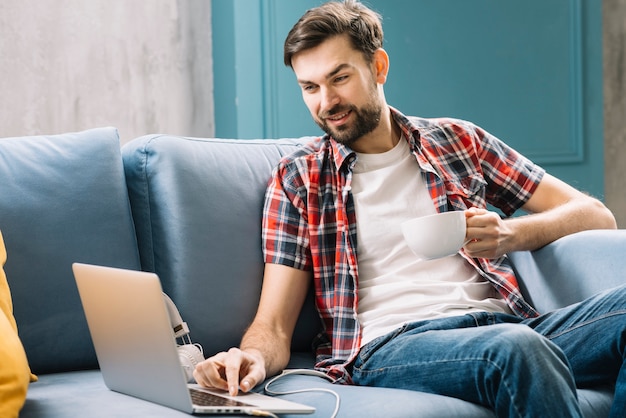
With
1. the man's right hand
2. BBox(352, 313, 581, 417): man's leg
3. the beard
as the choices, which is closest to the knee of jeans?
BBox(352, 313, 581, 417): man's leg

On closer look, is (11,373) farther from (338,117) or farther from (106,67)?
(106,67)

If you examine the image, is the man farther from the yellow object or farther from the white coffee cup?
the yellow object

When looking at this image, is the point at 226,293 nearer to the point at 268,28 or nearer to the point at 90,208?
the point at 90,208

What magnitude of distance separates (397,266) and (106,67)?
5.01 feet

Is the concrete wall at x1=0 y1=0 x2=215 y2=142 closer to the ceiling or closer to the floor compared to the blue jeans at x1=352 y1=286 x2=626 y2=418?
closer to the ceiling

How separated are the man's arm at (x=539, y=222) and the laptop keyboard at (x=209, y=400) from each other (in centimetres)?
58

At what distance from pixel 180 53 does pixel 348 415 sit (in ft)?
6.87

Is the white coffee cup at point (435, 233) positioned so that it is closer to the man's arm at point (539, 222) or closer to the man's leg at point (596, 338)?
the man's arm at point (539, 222)

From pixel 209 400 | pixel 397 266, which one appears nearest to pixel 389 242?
pixel 397 266

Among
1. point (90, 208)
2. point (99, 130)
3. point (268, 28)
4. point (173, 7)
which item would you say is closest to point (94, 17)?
point (173, 7)

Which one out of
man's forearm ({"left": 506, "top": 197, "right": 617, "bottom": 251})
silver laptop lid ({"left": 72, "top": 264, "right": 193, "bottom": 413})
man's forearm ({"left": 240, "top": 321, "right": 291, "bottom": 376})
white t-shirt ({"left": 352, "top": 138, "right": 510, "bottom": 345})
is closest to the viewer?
silver laptop lid ({"left": 72, "top": 264, "right": 193, "bottom": 413})

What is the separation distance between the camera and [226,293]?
1.72 metres

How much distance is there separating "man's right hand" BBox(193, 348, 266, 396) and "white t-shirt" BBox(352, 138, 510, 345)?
1.05 feet

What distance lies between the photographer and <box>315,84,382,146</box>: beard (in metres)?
1.81
